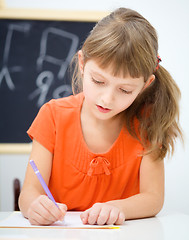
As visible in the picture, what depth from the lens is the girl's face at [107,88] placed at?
0.78 meters

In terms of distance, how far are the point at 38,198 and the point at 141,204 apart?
27cm

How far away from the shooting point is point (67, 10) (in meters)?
1.94

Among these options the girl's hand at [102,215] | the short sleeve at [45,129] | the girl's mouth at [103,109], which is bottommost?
the girl's hand at [102,215]

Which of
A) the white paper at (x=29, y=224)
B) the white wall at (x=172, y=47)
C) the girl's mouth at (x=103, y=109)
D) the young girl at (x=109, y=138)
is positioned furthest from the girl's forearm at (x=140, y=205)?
the white wall at (x=172, y=47)

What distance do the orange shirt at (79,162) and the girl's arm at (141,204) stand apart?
1.9 inches

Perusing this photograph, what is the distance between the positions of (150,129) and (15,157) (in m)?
1.14

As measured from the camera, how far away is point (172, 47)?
1.97 m

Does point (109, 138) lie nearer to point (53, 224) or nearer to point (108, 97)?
point (108, 97)

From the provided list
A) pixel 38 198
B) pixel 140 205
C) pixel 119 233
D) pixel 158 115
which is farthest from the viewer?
pixel 158 115

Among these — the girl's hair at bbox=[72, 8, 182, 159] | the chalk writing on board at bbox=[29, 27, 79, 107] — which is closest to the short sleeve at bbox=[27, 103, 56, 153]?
the girl's hair at bbox=[72, 8, 182, 159]

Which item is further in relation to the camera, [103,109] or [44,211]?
[103,109]

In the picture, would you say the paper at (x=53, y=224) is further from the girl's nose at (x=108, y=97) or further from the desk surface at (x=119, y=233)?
the girl's nose at (x=108, y=97)

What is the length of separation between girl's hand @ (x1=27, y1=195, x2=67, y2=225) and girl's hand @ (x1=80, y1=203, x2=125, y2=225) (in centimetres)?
5

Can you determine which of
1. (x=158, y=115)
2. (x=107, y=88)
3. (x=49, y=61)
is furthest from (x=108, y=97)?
(x=49, y=61)
